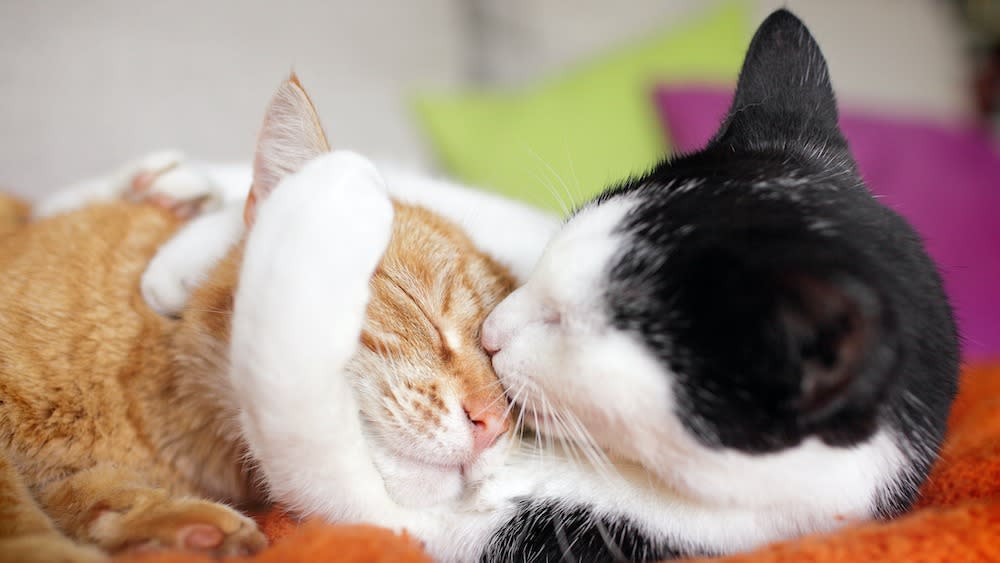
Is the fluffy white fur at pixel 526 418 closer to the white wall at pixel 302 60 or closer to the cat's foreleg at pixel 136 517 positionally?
the cat's foreleg at pixel 136 517

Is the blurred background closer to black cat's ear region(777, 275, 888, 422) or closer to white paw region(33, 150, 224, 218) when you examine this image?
white paw region(33, 150, 224, 218)

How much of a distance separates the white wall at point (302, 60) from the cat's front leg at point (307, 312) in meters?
1.27

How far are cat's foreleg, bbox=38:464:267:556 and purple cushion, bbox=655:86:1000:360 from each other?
182 cm

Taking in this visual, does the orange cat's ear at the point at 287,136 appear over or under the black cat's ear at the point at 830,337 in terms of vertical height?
over

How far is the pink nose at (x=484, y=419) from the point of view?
856 millimetres

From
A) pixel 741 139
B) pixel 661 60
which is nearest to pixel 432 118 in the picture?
pixel 661 60

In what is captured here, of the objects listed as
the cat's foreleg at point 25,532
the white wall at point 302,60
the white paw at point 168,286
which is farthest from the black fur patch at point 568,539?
the white wall at point 302,60

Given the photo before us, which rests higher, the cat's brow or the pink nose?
the cat's brow

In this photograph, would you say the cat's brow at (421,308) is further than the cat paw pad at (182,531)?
Yes

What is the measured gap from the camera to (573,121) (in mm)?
2248

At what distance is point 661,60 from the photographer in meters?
2.43

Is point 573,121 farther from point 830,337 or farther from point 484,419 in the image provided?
point 830,337

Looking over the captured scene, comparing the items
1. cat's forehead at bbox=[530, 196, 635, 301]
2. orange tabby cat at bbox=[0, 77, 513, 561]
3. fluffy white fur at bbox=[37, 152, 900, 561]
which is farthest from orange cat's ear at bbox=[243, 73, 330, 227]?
cat's forehead at bbox=[530, 196, 635, 301]

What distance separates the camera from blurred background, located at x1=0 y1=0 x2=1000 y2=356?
167 centimetres
